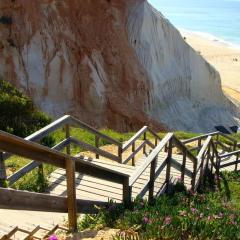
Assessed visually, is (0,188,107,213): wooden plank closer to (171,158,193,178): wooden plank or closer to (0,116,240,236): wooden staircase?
(0,116,240,236): wooden staircase

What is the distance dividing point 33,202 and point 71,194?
0.54 m

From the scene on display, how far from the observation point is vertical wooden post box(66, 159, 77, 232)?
4195 mm

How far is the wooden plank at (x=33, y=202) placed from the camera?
141 inches

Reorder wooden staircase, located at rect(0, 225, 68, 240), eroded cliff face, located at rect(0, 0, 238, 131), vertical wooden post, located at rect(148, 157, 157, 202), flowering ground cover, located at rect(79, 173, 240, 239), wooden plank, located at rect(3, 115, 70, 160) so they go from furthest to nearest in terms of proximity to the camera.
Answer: eroded cliff face, located at rect(0, 0, 238, 131)
vertical wooden post, located at rect(148, 157, 157, 202)
wooden plank, located at rect(3, 115, 70, 160)
flowering ground cover, located at rect(79, 173, 240, 239)
wooden staircase, located at rect(0, 225, 68, 240)

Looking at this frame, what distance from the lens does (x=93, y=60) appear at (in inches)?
933

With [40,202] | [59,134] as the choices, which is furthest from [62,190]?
[59,134]

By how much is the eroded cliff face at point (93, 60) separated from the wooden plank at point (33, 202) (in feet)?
58.2

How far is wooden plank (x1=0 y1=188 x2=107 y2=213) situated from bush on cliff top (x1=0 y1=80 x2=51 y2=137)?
605 cm

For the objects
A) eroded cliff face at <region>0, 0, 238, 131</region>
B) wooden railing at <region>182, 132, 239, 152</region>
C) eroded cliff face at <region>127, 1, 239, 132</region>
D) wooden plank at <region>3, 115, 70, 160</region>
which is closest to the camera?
wooden plank at <region>3, 115, 70, 160</region>

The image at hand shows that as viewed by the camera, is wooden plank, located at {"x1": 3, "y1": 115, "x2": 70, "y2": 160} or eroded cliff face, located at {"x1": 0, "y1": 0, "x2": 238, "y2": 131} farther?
eroded cliff face, located at {"x1": 0, "y1": 0, "x2": 238, "y2": 131}

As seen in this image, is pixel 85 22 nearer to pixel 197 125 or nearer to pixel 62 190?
pixel 197 125

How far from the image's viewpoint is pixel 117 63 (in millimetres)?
24438

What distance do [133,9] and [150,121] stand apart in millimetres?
6387

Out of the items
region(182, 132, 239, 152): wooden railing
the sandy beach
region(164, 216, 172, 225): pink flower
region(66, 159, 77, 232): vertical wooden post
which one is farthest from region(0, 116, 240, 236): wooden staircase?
the sandy beach
